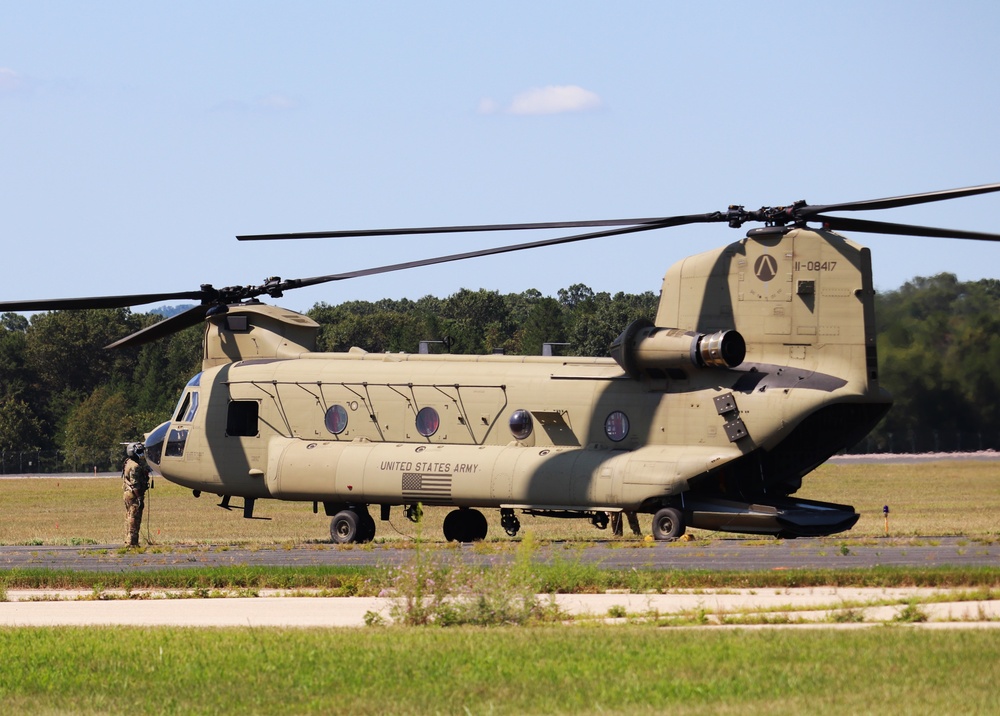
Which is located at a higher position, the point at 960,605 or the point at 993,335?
the point at 993,335

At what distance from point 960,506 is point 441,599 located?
31789 mm

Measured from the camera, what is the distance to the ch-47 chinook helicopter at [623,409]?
28.1 metres

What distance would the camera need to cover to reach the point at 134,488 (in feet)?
109

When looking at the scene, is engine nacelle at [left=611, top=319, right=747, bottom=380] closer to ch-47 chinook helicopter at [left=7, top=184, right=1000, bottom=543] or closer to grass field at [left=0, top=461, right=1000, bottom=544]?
ch-47 chinook helicopter at [left=7, top=184, right=1000, bottom=543]

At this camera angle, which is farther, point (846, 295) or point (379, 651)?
point (846, 295)

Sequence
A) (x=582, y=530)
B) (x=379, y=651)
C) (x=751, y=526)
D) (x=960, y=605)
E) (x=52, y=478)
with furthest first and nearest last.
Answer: (x=52, y=478)
(x=582, y=530)
(x=751, y=526)
(x=960, y=605)
(x=379, y=651)

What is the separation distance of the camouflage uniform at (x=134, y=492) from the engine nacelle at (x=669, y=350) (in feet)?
37.0

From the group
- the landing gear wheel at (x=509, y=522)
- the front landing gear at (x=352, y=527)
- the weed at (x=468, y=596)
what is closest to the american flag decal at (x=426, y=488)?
the landing gear wheel at (x=509, y=522)

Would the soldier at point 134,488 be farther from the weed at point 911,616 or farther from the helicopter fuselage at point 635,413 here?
the weed at point 911,616

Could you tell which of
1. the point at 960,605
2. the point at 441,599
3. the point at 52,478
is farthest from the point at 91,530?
the point at 52,478

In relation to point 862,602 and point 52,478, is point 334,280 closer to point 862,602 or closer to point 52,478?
point 862,602

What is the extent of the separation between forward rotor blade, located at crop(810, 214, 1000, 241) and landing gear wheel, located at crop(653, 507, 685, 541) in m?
6.11

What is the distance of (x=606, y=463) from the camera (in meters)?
29.3

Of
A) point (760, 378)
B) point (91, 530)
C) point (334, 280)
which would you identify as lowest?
point (91, 530)
